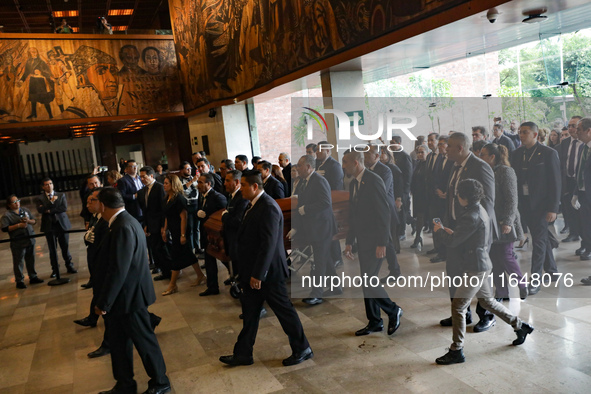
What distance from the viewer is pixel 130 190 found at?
9.30 meters

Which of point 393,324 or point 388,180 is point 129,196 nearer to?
point 393,324

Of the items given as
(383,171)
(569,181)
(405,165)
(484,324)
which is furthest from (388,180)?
(484,324)

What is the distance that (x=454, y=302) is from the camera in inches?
174

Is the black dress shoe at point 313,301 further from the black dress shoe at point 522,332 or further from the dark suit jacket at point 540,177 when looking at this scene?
the dark suit jacket at point 540,177

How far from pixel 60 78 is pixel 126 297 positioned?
15260 millimetres

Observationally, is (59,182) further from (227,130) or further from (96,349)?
(96,349)

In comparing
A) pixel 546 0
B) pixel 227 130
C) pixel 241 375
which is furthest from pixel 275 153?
pixel 241 375

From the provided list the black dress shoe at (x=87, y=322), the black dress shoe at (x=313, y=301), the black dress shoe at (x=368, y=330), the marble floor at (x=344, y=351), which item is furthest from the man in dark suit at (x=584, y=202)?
the black dress shoe at (x=87, y=322)

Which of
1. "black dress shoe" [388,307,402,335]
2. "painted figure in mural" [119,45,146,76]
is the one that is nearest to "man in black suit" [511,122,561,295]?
"black dress shoe" [388,307,402,335]

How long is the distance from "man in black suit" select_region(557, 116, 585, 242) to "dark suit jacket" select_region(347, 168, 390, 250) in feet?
4.61

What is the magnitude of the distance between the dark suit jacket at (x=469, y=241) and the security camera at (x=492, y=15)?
3.19 m

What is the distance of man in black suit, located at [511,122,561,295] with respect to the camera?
4.14 meters

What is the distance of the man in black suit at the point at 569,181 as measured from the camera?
4.10 metres

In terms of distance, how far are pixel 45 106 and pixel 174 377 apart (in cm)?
1497
